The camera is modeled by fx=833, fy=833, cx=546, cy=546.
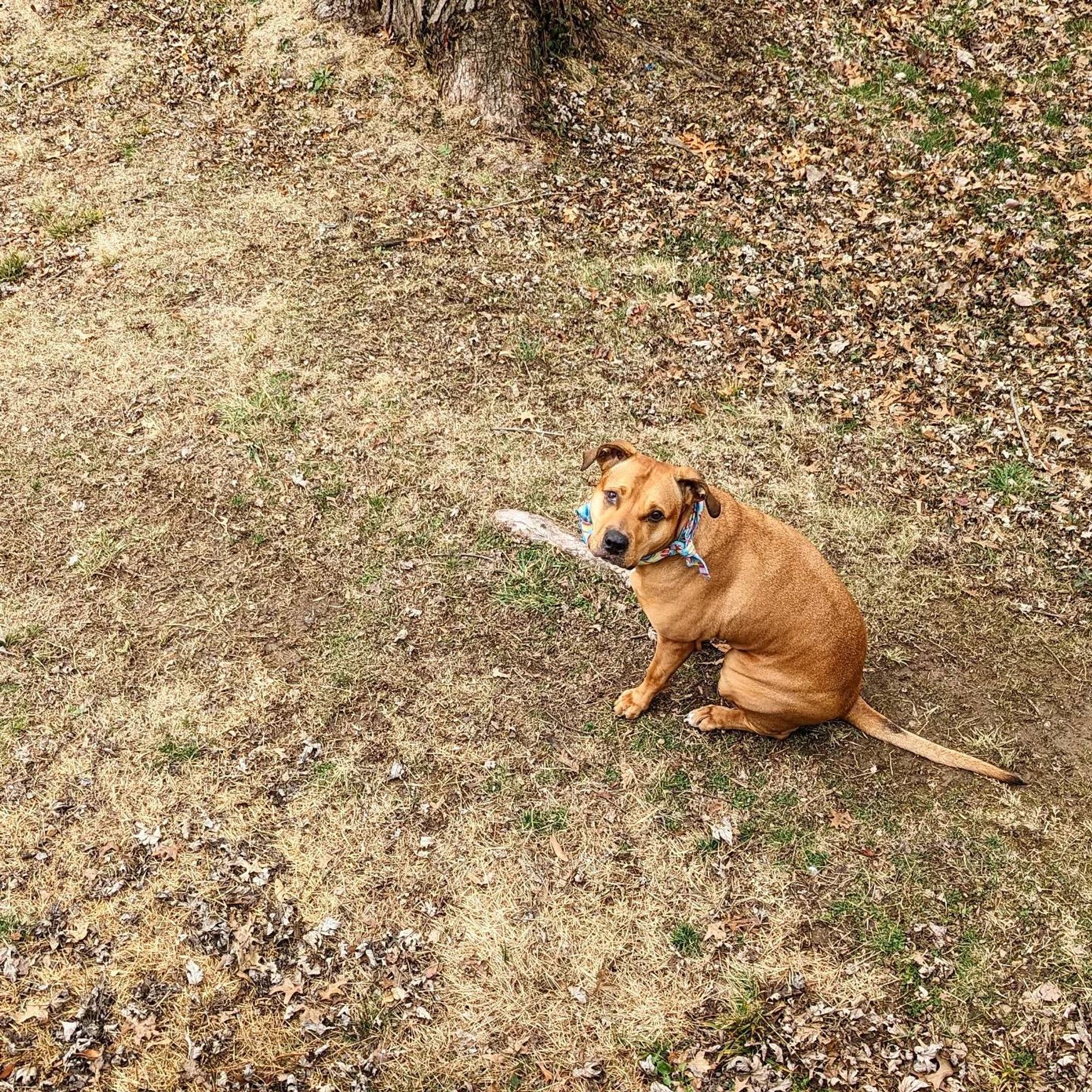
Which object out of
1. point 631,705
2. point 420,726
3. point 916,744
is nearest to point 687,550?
point 631,705

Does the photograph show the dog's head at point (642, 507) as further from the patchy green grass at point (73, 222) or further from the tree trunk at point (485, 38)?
the patchy green grass at point (73, 222)

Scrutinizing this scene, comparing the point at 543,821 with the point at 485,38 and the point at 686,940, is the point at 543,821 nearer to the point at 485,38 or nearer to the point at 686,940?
the point at 686,940

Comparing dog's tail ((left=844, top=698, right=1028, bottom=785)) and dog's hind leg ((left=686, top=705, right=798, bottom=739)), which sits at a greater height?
dog's tail ((left=844, top=698, right=1028, bottom=785))

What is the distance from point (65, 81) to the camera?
9.79 metres

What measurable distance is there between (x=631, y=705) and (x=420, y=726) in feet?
4.64

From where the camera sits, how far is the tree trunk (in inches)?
357

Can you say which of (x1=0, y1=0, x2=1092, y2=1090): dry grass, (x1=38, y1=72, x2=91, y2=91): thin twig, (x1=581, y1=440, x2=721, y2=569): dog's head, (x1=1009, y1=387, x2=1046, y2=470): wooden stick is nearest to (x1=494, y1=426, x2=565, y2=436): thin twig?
(x1=0, y1=0, x2=1092, y2=1090): dry grass

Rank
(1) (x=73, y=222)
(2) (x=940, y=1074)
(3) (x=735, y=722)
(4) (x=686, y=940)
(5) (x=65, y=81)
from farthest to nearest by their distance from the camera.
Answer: (5) (x=65, y=81) → (1) (x=73, y=222) → (3) (x=735, y=722) → (4) (x=686, y=940) → (2) (x=940, y=1074)

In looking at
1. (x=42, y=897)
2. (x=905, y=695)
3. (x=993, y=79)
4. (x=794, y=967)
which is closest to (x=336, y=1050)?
(x=42, y=897)

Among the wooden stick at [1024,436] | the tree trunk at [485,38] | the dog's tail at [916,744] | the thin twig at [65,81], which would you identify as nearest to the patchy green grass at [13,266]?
the thin twig at [65,81]

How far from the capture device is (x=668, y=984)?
4.55 m

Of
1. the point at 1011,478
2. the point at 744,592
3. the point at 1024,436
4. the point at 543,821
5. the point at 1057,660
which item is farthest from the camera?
the point at 1024,436

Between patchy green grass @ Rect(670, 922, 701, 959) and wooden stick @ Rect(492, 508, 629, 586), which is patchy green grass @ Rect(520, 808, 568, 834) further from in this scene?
wooden stick @ Rect(492, 508, 629, 586)

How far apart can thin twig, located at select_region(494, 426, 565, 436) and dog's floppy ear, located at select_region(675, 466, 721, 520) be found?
9.18 feet
